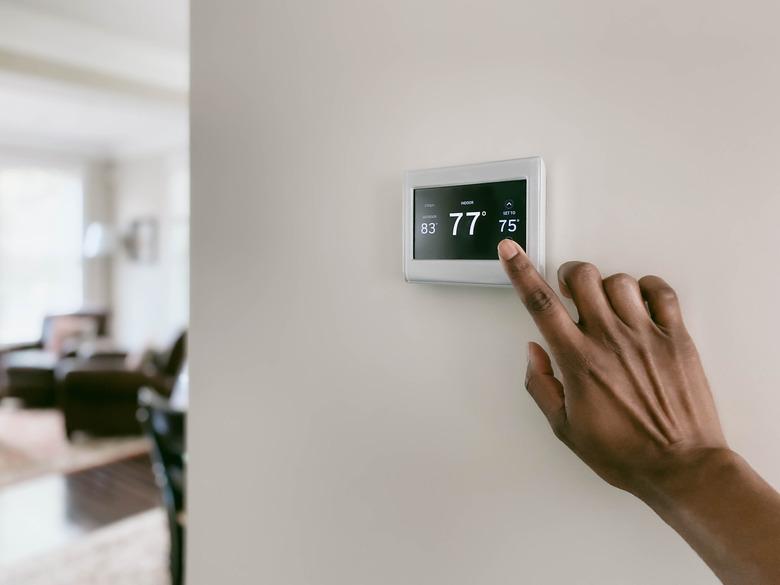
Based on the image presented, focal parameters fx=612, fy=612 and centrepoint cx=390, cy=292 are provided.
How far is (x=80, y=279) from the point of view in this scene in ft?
22.8

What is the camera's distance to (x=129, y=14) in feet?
10.7

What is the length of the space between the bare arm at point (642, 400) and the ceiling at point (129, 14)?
10.7 ft

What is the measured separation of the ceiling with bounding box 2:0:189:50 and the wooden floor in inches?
105

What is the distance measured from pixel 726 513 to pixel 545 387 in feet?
0.48

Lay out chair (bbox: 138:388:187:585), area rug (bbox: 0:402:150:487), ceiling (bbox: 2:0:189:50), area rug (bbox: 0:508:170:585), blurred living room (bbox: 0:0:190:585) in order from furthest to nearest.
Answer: area rug (bbox: 0:402:150:487), ceiling (bbox: 2:0:189:50), blurred living room (bbox: 0:0:190:585), area rug (bbox: 0:508:170:585), chair (bbox: 138:388:187:585)

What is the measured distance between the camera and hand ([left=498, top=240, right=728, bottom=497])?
424 mm

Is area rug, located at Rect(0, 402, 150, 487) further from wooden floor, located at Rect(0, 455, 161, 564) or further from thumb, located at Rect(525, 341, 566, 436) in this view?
thumb, located at Rect(525, 341, 566, 436)

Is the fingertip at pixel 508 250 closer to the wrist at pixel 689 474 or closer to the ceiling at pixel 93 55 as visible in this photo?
the wrist at pixel 689 474

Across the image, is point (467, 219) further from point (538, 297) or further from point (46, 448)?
point (46, 448)

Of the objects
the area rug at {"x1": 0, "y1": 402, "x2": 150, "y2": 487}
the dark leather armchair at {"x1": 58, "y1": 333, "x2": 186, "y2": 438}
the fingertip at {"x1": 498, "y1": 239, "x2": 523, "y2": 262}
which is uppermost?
the fingertip at {"x1": 498, "y1": 239, "x2": 523, "y2": 262}

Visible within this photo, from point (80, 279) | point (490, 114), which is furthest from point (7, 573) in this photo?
point (80, 279)

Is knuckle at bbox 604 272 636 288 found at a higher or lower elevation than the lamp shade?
lower

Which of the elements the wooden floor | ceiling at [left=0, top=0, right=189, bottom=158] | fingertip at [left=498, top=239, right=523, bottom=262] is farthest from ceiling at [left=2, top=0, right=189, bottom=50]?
fingertip at [left=498, top=239, right=523, bottom=262]

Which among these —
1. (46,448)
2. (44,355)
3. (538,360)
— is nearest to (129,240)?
(44,355)
